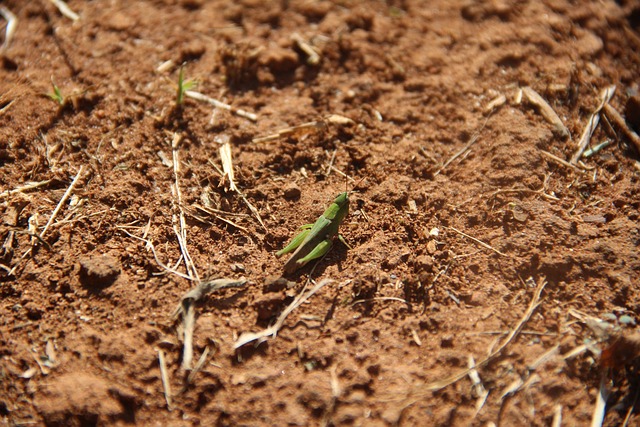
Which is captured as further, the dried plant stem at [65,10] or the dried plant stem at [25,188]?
Answer: the dried plant stem at [65,10]

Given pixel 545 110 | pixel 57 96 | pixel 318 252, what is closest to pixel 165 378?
pixel 318 252

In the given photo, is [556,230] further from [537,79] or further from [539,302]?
[537,79]

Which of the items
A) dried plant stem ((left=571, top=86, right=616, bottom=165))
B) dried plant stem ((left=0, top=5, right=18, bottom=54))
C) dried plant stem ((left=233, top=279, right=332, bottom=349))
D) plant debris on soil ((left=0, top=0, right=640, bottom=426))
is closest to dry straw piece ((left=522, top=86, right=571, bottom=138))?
plant debris on soil ((left=0, top=0, right=640, bottom=426))

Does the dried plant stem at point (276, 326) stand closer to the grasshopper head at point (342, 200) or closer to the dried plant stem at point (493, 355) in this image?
the grasshopper head at point (342, 200)

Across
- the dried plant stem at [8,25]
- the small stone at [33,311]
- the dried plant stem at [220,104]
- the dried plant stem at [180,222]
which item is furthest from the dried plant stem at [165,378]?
the dried plant stem at [8,25]

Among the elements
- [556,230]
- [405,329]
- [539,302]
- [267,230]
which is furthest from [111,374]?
[556,230]

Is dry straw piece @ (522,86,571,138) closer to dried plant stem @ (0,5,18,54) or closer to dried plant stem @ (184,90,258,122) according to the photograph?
dried plant stem @ (184,90,258,122)
